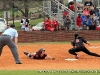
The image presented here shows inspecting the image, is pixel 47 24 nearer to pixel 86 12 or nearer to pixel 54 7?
pixel 54 7

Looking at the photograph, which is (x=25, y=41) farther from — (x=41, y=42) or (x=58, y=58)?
(x=58, y=58)

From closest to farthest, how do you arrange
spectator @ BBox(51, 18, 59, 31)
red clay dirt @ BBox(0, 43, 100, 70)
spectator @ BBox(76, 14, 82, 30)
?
red clay dirt @ BBox(0, 43, 100, 70)
spectator @ BBox(76, 14, 82, 30)
spectator @ BBox(51, 18, 59, 31)

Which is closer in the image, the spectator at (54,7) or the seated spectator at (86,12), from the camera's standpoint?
the seated spectator at (86,12)

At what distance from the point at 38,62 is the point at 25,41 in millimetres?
11471

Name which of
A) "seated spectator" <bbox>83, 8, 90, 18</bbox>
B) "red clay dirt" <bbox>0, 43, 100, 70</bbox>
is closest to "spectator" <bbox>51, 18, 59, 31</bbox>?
"seated spectator" <bbox>83, 8, 90, 18</bbox>

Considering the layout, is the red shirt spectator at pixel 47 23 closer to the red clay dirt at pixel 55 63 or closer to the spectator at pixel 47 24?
the spectator at pixel 47 24

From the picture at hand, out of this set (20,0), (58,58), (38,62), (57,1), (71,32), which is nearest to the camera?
(38,62)

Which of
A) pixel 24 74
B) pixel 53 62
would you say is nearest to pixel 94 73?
pixel 24 74

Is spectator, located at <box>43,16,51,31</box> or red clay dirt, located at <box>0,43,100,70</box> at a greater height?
spectator, located at <box>43,16,51,31</box>

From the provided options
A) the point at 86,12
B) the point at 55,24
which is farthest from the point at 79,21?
the point at 55,24

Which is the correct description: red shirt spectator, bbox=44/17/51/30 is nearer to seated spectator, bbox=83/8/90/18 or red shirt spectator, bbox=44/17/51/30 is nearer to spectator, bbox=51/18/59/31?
spectator, bbox=51/18/59/31

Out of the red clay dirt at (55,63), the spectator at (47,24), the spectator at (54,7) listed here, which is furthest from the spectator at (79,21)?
the red clay dirt at (55,63)

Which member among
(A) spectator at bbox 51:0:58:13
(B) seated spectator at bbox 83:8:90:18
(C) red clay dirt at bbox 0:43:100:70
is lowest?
(C) red clay dirt at bbox 0:43:100:70

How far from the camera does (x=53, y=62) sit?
17.4 meters
